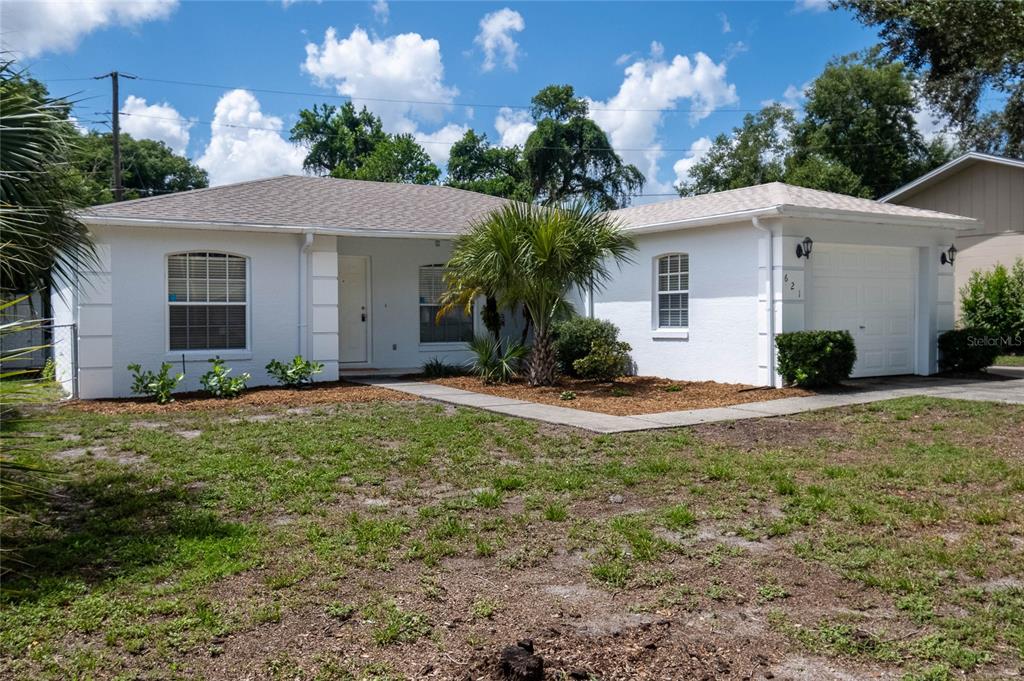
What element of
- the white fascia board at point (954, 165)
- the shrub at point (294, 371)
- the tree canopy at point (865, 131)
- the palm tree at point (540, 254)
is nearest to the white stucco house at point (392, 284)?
the shrub at point (294, 371)

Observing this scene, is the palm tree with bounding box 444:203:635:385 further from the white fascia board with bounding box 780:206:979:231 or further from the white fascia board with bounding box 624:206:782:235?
the white fascia board with bounding box 780:206:979:231

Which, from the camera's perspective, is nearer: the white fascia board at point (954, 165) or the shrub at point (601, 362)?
the shrub at point (601, 362)

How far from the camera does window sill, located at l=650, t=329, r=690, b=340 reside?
14190mm

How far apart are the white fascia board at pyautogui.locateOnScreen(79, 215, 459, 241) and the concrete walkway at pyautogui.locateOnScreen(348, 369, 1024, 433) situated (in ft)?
8.93

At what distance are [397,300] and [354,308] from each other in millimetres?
892

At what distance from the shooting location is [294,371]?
13.2 m

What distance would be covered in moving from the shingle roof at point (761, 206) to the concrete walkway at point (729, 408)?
9.61ft

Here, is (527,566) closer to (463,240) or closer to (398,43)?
(463,240)

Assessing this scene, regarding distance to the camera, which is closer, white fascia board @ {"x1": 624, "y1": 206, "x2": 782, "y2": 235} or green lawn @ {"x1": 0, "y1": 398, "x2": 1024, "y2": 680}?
green lawn @ {"x1": 0, "y1": 398, "x2": 1024, "y2": 680}

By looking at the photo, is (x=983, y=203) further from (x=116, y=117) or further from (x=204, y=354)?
(x=116, y=117)

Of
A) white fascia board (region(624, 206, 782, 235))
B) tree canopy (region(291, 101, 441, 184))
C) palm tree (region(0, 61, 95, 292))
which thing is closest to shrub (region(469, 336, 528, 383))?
white fascia board (region(624, 206, 782, 235))

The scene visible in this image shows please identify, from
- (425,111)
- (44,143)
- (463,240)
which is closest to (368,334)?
(463,240)

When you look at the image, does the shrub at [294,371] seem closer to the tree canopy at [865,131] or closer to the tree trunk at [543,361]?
the tree trunk at [543,361]

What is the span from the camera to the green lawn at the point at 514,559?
11.4 ft
